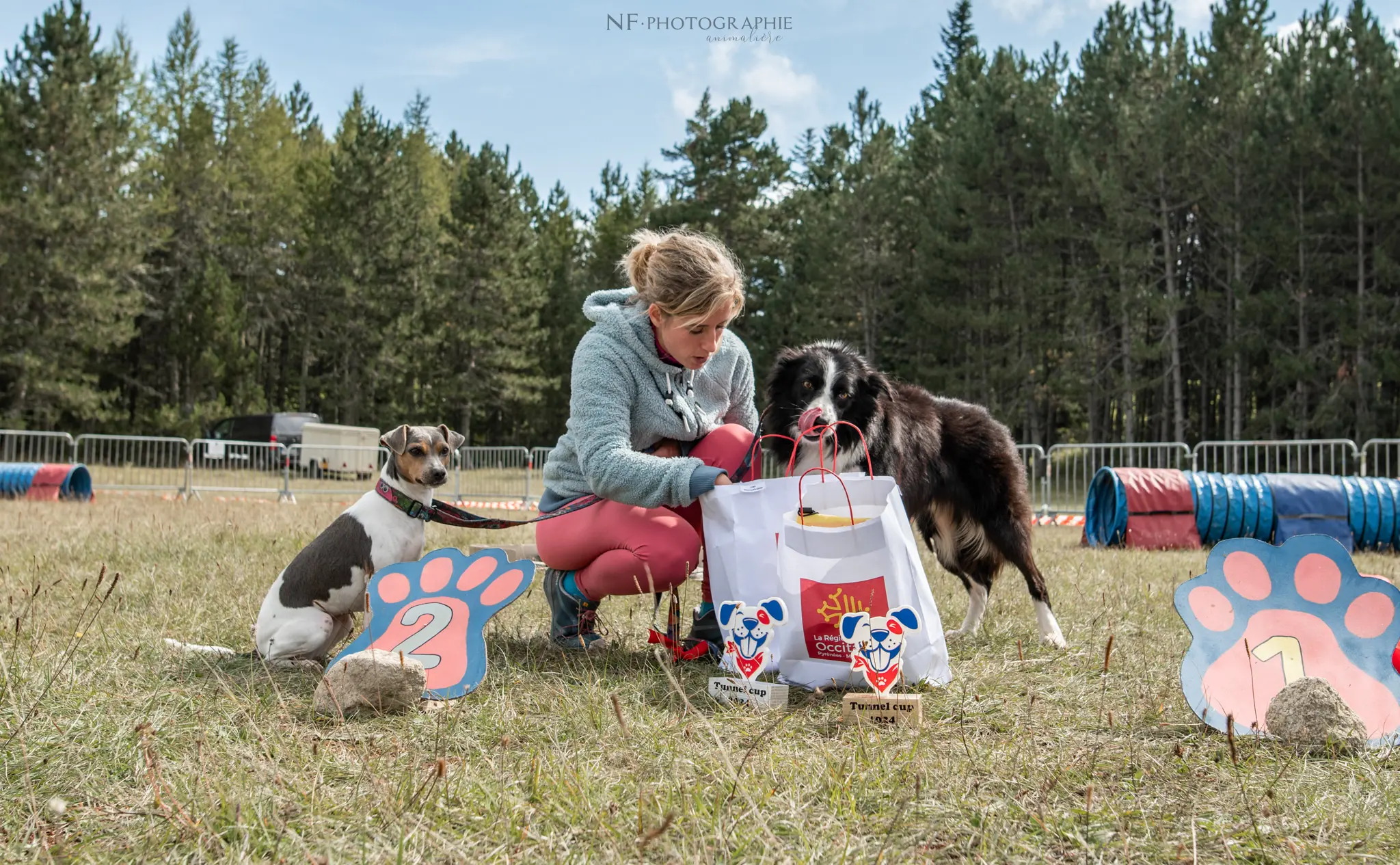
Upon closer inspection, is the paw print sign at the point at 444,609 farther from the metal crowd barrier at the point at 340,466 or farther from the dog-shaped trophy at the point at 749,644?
the metal crowd barrier at the point at 340,466

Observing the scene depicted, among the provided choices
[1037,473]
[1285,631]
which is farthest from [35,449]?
[1285,631]

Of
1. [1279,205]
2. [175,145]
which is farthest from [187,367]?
[1279,205]

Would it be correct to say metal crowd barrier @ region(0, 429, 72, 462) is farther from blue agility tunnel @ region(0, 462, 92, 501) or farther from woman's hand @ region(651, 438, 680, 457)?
woman's hand @ region(651, 438, 680, 457)

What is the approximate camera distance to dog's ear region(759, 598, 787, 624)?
2766mm

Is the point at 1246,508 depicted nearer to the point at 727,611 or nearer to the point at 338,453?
Answer: the point at 727,611

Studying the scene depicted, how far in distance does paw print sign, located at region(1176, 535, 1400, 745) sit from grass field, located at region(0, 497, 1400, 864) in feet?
0.46

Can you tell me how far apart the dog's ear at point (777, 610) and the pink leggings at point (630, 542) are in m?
0.46

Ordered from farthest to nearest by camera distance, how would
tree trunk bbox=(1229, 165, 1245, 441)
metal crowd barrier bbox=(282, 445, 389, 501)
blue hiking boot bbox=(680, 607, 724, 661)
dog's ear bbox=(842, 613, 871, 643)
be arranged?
tree trunk bbox=(1229, 165, 1245, 441)
metal crowd barrier bbox=(282, 445, 389, 501)
blue hiking boot bbox=(680, 607, 724, 661)
dog's ear bbox=(842, 613, 871, 643)

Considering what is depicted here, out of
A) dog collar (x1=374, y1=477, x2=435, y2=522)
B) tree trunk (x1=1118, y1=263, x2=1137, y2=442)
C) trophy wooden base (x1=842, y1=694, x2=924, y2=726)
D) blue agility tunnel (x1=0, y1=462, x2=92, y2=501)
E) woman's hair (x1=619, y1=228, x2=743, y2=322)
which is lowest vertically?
trophy wooden base (x1=842, y1=694, x2=924, y2=726)

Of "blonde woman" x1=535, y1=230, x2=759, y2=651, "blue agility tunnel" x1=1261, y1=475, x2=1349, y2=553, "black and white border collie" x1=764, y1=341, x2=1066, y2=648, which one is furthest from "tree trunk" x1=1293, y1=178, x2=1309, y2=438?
"blonde woman" x1=535, y1=230, x2=759, y2=651

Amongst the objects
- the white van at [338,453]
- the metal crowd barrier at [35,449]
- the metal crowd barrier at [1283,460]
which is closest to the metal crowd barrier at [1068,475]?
the metal crowd barrier at [1283,460]

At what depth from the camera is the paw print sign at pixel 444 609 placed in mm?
2721

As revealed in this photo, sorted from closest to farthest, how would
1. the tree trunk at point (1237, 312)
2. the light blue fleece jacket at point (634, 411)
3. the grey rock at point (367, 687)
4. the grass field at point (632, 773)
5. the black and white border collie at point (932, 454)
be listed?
the grass field at point (632, 773) → the grey rock at point (367, 687) → the light blue fleece jacket at point (634, 411) → the black and white border collie at point (932, 454) → the tree trunk at point (1237, 312)

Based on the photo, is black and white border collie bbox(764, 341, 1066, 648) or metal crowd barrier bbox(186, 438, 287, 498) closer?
black and white border collie bbox(764, 341, 1066, 648)
